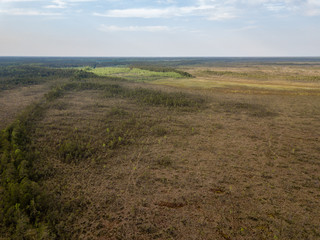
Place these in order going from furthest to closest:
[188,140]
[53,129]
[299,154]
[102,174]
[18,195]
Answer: [53,129] < [188,140] < [299,154] < [102,174] < [18,195]

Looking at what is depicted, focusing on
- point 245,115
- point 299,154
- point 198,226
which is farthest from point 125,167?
point 245,115

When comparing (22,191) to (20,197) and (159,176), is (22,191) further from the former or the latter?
(159,176)

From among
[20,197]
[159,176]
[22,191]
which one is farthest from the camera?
[159,176]

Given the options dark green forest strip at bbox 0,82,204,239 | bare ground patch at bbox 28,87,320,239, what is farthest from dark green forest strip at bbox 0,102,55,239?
A: bare ground patch at bbox 28,87,320,239

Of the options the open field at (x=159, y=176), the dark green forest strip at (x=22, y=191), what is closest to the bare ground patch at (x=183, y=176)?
the open field at (x=159, y=176)

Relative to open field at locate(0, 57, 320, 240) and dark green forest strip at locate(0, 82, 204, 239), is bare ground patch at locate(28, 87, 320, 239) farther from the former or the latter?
dark green forest strip at locate(0, 82, 204, 239)

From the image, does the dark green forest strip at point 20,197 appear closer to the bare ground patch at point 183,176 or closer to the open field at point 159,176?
the open field at point 159,176

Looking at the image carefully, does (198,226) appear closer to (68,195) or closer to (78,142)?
(68,195)

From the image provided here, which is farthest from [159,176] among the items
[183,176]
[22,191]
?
[22,191]

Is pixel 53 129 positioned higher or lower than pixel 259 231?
higher
